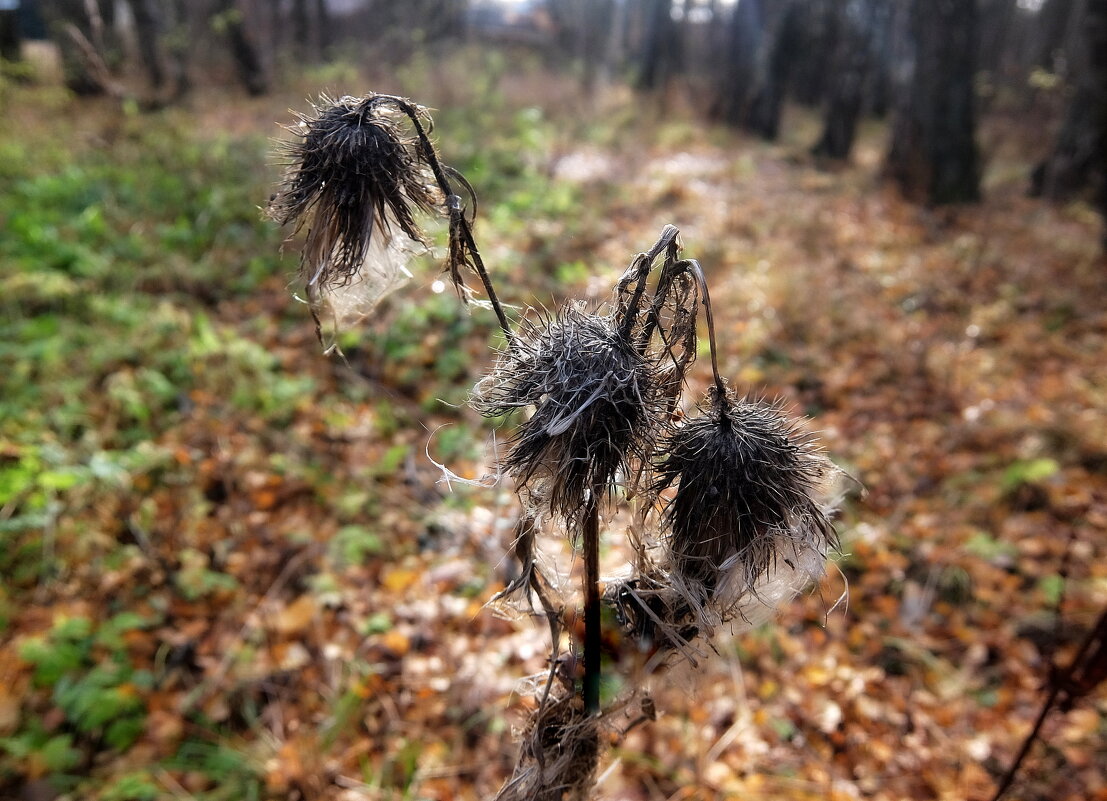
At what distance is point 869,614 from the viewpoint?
318 cm

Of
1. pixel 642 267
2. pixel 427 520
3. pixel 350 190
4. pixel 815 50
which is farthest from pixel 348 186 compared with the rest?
pixel 815 50

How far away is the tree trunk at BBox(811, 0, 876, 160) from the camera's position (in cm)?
1019

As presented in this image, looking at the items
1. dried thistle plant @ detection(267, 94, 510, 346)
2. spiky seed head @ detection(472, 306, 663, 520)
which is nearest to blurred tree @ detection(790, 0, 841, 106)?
dried thistle plant @ detection(267, 94, 510, 346)

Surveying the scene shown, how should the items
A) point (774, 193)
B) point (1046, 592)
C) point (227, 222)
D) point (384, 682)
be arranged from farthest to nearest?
1. point (774, 193)
2. point (227, 222)
3. point (1046, 592)
4. point (384, 682)

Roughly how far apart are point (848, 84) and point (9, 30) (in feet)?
41.8

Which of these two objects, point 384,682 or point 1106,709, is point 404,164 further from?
point 1106,709

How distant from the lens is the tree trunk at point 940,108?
7.95 meters

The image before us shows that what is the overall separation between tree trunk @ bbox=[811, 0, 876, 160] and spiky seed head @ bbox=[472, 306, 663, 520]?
1112 cm

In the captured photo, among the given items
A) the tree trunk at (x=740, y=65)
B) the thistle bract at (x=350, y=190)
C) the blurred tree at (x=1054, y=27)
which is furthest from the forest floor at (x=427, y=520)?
the blurred tree at (x=1054, y=27)

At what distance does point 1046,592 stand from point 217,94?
11843 mm

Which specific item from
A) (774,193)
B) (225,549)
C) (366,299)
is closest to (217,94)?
(774,193)

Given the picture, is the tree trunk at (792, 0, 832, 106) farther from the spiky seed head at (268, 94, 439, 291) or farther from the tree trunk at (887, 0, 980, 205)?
the spiky seed head at (268, 94, 439, 291)

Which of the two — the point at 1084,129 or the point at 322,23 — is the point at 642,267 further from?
the point at 322,23

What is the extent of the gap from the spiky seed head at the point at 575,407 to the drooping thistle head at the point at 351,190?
1.02ft
